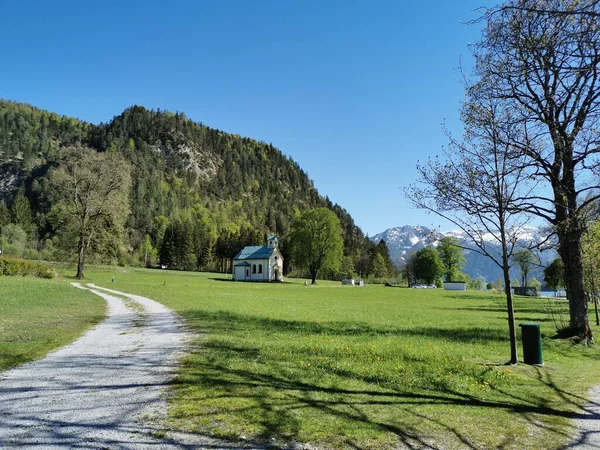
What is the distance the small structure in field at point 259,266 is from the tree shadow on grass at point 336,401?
257 feet

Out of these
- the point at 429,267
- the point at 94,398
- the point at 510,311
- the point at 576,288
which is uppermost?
the point at 429,267

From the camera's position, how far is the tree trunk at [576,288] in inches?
615

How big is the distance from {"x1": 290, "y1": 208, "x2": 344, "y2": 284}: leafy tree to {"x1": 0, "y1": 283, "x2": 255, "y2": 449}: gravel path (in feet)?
235

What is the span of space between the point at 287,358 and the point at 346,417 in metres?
4.18

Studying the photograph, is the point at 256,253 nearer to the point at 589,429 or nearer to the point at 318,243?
the point at 318,243

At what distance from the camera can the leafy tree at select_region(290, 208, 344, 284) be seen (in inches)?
3282

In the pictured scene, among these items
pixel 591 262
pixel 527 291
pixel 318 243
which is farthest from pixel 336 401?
Result: pixel 527 291

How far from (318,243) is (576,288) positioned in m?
A: 68.1

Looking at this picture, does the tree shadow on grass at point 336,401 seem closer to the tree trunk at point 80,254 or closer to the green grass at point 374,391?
the green grass at point 374,391

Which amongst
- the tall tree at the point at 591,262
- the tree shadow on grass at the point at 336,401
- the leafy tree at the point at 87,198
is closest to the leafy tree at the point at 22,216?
the leafy tree at the point at 87,198

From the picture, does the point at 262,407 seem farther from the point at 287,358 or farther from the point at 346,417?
the point at 287,358

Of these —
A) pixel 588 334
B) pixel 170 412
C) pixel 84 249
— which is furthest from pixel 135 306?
pixel 84 249

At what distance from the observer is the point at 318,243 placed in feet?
274

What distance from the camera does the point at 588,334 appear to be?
15.6 meters
